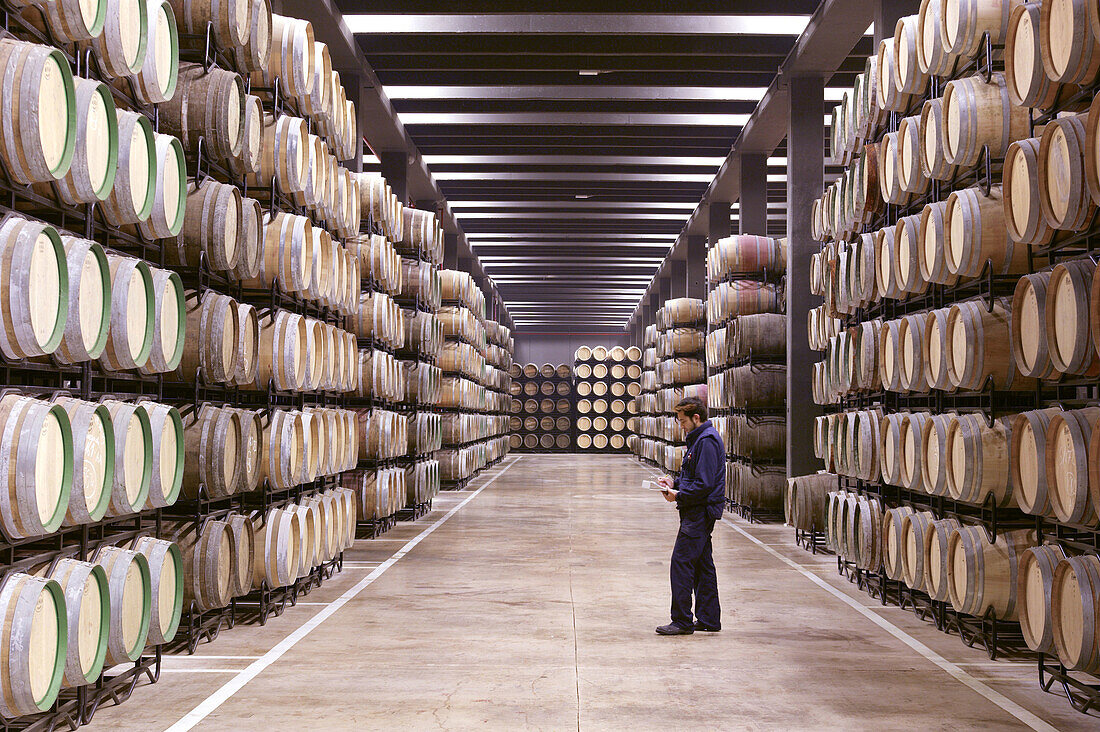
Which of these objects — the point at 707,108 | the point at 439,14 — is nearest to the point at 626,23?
the point at 439,14

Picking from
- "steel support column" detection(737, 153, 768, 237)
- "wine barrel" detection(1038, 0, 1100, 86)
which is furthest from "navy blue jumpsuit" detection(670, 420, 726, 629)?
"steel support column" detection(737, 153, 768, 237)

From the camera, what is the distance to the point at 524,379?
132ft

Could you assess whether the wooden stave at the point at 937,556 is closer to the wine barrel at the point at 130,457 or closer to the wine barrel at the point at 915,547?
the wine barrel at the point at 915,547

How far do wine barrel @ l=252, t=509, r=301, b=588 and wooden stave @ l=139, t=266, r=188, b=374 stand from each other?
200 cm

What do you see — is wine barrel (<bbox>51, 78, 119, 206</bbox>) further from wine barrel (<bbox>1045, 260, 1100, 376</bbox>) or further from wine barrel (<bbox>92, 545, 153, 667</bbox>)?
wine barrel (<bbox>1045, 260, 1100, 376</bbox>)

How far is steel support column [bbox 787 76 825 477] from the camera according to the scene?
43.5ft

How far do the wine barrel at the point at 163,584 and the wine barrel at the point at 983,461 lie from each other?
480 centimetres

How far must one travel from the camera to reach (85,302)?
14.8 feet

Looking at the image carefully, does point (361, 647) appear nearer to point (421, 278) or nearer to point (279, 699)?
point (279, 699)

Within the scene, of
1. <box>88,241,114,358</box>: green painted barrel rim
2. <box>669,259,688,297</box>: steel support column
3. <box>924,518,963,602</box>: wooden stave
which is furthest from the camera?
<box>669,259,688,297</box>: steel support column

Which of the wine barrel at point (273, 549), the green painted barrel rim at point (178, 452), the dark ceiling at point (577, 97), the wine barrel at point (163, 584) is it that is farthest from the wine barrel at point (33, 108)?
the dark ceiling at point (577, 97)

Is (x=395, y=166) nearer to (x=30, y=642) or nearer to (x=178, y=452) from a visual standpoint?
(x=178, y=452)

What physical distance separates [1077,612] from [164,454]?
473 cm

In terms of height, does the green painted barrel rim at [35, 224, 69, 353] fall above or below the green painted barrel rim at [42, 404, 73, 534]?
above
